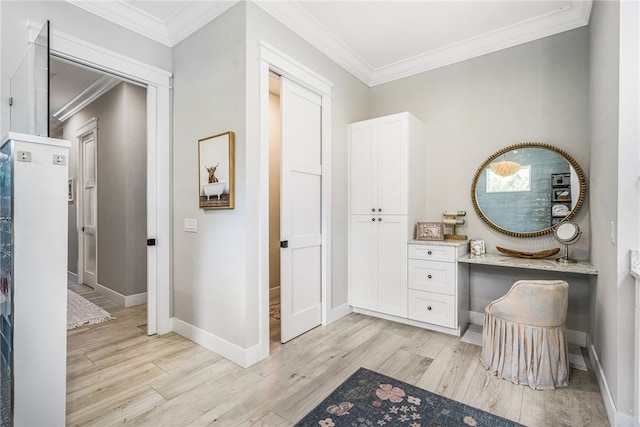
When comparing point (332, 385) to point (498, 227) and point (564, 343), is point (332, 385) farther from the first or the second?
point (498, 227)

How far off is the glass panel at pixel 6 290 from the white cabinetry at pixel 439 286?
2.88 meters

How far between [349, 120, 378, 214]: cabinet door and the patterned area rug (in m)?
3.02

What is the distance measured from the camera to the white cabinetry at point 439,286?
2.87 m

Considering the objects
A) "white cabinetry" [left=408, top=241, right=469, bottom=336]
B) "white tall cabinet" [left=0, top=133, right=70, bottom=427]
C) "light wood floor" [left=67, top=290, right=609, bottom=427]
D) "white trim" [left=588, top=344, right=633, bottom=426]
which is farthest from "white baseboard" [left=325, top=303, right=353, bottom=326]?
"white tall cabinet" [left=0, top=133, right=70, bottom=427]

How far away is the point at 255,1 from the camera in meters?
2.41

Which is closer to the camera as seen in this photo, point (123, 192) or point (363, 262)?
point (363, 262)

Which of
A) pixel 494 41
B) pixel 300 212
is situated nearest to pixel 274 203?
pixel 300 212

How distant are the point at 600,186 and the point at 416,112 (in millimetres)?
1922

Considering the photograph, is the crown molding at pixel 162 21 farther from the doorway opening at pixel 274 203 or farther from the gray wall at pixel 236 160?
the doorway opening at pixel 274 203

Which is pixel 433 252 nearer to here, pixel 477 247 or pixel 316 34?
pixel 477 247

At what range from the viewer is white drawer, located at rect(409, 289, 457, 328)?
2887 millimetres

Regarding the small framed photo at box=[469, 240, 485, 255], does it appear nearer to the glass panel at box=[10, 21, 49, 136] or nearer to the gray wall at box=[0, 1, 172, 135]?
the glass panel at box=[10, 21, 49, 136]

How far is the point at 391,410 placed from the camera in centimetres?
184

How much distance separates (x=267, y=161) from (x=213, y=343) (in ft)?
5.18
